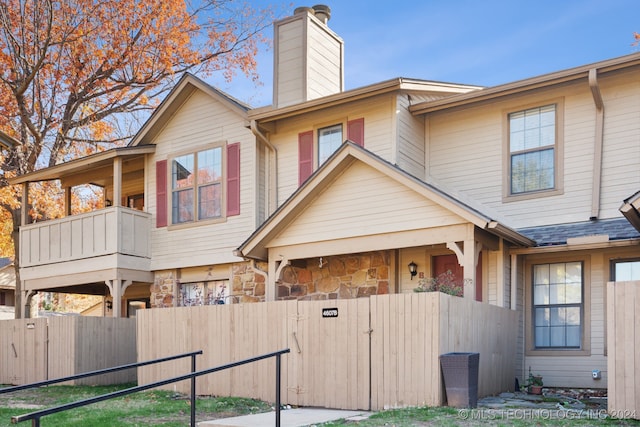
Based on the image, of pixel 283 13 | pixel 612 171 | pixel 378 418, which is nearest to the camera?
pixel 378 418

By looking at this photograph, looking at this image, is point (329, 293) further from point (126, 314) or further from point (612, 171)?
point (126, 314)

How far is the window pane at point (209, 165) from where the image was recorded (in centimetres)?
1748

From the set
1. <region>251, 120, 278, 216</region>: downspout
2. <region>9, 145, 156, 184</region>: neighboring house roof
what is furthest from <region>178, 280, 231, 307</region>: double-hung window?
<region>9, 145, 156, 184</region>: neighboring house roof

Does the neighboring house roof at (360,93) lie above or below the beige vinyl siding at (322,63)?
below

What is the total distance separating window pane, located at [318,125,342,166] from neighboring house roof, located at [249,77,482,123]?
0.60m

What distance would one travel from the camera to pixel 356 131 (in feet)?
51.5

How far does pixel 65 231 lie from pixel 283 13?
42.9 feet

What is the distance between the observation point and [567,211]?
1359 centimetres

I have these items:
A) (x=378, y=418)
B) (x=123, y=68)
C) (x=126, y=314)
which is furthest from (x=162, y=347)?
(x=123, y=68)

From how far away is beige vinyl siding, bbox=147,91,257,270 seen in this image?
55.3 feet

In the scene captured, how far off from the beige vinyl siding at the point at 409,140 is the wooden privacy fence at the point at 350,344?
3735 mm

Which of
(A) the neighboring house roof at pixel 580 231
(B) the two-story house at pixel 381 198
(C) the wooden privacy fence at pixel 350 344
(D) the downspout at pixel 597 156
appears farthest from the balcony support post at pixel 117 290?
(D) the downspout at pixel 597 156

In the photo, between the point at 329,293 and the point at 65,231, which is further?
the point at 65,231

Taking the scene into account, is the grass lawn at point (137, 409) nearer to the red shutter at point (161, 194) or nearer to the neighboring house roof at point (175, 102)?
the red shutter at point (161, 194)
